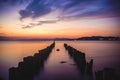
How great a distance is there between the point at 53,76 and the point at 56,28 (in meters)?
1.02

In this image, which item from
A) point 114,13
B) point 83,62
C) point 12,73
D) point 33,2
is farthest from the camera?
point 83,62

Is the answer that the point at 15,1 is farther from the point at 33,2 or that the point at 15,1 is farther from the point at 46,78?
the point at 46,78

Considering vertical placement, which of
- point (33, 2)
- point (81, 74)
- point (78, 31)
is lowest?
→ point (81, 74)

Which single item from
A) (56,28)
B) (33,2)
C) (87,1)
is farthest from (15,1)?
(87,1)

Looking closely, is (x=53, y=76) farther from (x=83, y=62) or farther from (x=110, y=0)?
(x=110, y=0)

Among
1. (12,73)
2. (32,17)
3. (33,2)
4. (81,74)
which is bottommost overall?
(81,74)

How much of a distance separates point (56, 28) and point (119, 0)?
1.41m

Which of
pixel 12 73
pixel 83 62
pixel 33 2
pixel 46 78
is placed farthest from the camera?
pixel 83 62

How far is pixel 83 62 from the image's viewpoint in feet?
17.5

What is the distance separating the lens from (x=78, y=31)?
4570 mm

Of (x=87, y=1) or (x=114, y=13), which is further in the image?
(x=114, y=13)

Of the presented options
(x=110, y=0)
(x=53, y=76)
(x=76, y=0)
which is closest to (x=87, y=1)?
(x=76, y=0)

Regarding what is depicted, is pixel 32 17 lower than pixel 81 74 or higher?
higher

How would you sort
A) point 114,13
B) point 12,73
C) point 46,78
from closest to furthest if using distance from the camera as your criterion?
point 12,73 < point 46,78 < point 114,13
